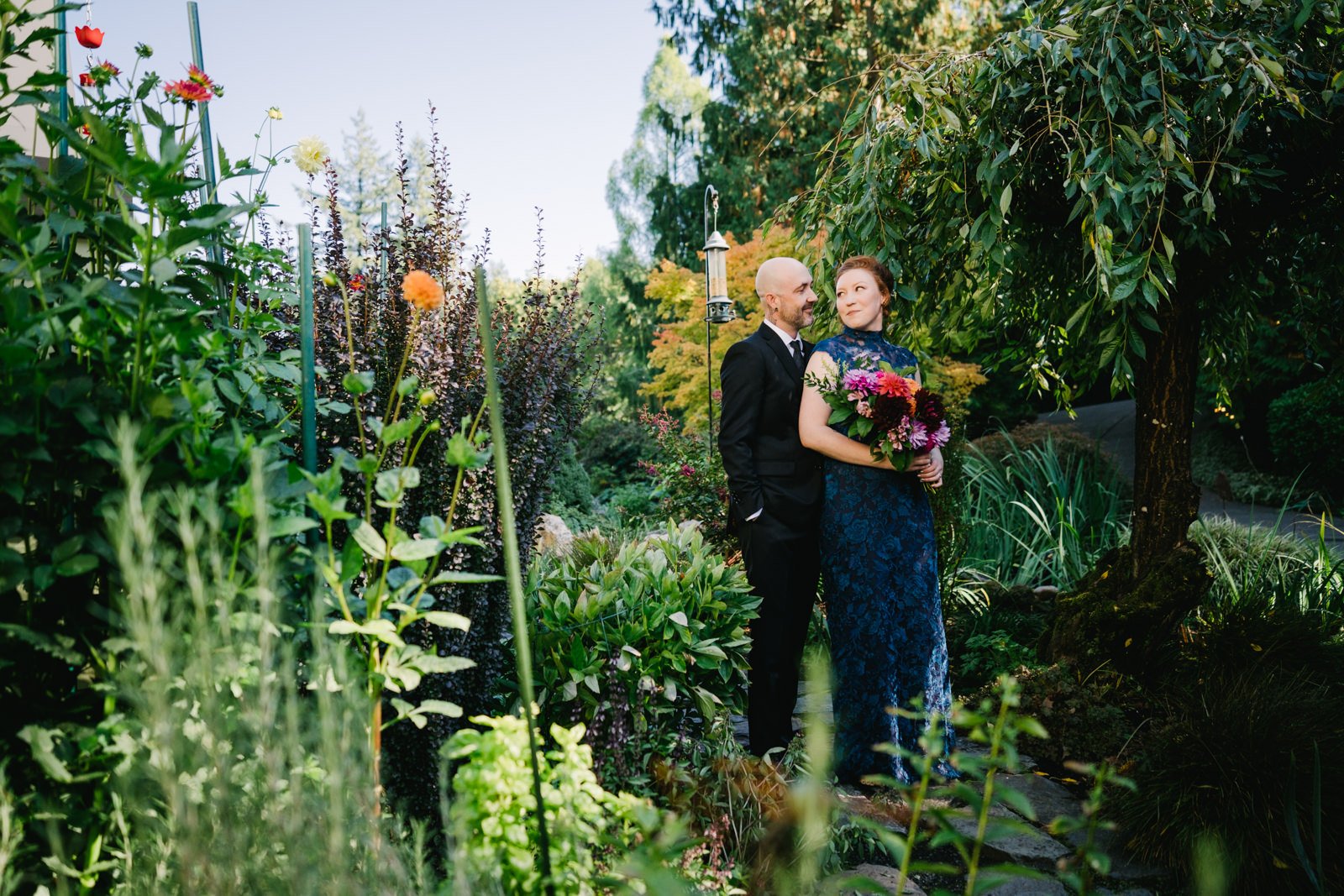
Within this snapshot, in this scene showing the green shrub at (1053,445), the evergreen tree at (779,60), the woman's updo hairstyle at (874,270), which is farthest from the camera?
the evergreen tree at (779,60)

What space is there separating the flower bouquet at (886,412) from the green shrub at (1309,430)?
28.5ft

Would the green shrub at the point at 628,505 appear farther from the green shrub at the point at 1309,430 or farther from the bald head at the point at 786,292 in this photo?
the green shrub at the point at 1309,430

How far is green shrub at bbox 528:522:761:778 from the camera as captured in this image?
2.27 metres

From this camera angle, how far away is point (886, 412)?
2.80 metres

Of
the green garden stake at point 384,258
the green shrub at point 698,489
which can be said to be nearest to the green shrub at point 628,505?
the green shrub at point 698,489

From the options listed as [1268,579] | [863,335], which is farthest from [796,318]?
[1268,579]

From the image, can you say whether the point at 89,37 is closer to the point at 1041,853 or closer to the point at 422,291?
the point at 422,291

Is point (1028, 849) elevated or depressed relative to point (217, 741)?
depressed

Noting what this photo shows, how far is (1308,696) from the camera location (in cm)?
268

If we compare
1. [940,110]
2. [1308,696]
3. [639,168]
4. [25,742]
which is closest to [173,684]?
[25,742]

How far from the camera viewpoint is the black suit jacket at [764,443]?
3.03 metres

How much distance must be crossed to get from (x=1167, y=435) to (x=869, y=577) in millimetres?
1575

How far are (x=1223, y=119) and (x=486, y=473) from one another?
2.81 metres

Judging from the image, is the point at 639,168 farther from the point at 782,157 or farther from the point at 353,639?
the point at 353,639
